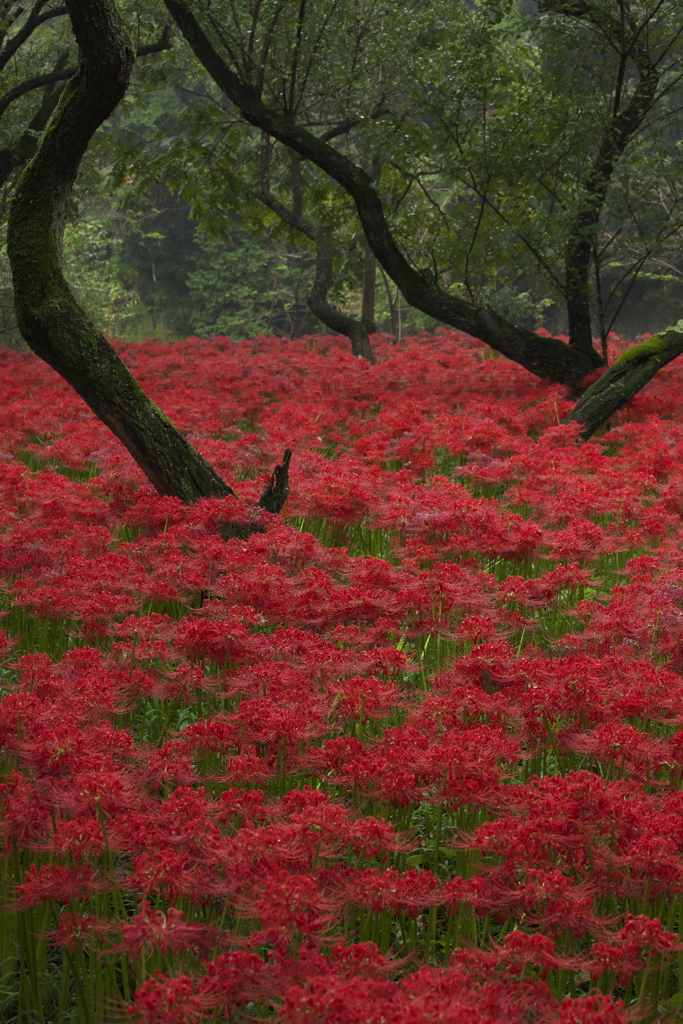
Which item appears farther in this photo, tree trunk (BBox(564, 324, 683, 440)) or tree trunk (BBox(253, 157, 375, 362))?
tree trunk (BBox(253, 157, 375, 362))

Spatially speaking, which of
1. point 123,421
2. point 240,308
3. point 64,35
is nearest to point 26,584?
point 123,421

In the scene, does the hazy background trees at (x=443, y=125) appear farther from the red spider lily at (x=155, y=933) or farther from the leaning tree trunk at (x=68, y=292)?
the red spider lily at (x=155, y=933)

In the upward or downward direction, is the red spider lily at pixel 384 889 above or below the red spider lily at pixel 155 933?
above

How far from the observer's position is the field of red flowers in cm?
214

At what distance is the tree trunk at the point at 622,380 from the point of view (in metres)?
10.1

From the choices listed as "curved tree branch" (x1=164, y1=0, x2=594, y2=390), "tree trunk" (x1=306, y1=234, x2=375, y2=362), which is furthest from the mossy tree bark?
"tree trunk" (x1=306, y1=234, x2=375, y2=362)

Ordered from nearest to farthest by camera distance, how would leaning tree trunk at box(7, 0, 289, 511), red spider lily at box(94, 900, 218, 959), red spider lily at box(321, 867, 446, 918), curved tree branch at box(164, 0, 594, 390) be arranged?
red spider lily at box(94, 900, 218, 959)
red spider lily at box(321, 867, 446, 918)
leaning tree trunk at box(7, 0, 289, 511)
curved tree branch at box(164, 0, 594, 390)

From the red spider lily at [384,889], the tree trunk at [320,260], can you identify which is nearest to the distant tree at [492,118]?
the tree trunk at [320,260]

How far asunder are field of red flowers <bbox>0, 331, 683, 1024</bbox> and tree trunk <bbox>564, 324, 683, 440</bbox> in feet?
13.6

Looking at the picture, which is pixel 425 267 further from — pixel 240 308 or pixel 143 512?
pixel 240 308

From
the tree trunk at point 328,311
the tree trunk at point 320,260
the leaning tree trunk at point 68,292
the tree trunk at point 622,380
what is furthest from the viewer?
the tree trunk at point 328,311

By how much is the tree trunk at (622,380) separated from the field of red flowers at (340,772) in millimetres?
4149

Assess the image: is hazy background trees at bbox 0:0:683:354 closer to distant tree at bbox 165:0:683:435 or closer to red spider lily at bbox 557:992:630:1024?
distant tree at bbox 165:0:683:435

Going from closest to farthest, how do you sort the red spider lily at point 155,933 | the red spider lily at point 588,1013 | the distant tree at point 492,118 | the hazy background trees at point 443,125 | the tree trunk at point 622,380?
1. the red spider lily at point 588,1013
2. the red spider lily at point 155,933
3. the tree trunk at point 622,380
4. the distant tree at point 492,118
5. the hazy background trees at point 443,125
